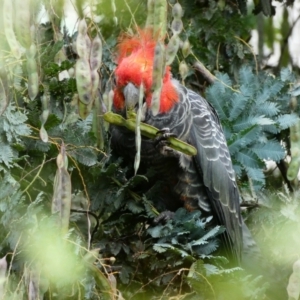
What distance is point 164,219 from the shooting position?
3693 millimetres

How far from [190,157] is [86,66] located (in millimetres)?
1566

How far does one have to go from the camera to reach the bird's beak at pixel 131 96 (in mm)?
3798

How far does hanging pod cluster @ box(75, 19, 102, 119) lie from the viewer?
8.61ft

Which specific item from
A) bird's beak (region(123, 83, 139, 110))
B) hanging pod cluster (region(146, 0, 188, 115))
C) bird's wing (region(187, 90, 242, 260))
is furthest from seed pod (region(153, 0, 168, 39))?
bird's wing (region(187, 90, 242, 260))

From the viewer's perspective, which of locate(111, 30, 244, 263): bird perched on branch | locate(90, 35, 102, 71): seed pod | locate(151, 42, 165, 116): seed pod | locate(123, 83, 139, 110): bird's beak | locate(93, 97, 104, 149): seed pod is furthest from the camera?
locate(111, 30, 244, 263): bird perched on branch

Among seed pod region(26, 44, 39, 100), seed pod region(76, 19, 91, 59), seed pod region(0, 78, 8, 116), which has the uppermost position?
seed pod region(76, 19, 91, 59)

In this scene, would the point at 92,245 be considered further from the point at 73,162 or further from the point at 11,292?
the point at 11,292

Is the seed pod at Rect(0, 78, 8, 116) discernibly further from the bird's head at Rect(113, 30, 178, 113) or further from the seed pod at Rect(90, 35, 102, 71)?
the bird's head at Rect(113, 30, 178, 113)

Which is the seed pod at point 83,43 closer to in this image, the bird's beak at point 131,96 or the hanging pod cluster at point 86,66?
the hanging pod cluster at point 86,66

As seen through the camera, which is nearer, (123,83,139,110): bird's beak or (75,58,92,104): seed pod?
(75,58,92,104): seed pod

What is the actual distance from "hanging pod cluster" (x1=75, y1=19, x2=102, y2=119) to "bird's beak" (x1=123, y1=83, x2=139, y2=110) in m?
1.07

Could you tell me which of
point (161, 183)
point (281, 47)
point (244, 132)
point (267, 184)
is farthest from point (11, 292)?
point (281, 47)

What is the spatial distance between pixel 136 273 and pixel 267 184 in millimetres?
1293

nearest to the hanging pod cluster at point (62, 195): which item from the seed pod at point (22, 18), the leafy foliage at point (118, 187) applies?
the leafy foliage at point (118, 187)
